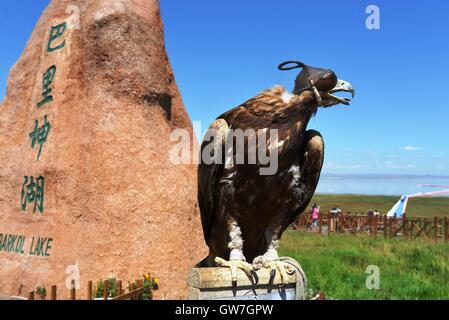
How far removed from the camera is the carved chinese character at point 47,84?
286 inches

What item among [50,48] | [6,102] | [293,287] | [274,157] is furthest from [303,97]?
[6,102]

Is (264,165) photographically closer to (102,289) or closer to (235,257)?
(235,257)

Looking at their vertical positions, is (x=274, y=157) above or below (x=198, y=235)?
above

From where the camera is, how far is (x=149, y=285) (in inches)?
255

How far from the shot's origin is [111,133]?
6.86 metres

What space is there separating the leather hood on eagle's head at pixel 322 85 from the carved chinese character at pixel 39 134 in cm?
517

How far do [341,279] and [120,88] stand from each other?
531 centimetres

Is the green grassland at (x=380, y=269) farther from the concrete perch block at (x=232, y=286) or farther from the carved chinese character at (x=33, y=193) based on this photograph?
the carved chinese character at (x=33, y=193)

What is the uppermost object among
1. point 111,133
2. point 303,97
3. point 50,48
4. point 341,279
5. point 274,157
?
point 50,48

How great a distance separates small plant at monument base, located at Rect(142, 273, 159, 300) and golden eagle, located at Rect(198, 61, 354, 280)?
335cm

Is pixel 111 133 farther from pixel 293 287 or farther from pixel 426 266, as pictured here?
pixel 426 266

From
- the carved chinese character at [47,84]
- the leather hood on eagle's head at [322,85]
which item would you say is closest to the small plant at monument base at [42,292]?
the carved chinese character at [47,84]

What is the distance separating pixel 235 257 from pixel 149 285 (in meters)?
3.75
